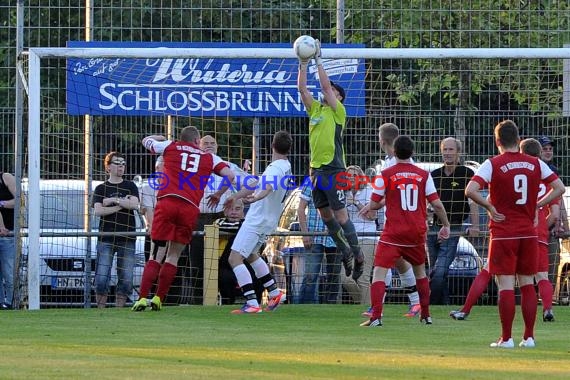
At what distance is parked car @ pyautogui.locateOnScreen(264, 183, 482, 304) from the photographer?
17.2 m

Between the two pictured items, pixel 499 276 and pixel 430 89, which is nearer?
pixel 499 276

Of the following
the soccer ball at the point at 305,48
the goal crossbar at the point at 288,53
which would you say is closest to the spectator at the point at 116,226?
the goal crossbar at the point at 288,53

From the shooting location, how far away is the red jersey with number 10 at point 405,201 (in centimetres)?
1276

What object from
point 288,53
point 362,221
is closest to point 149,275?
point 288,53

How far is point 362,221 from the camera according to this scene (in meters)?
17.0

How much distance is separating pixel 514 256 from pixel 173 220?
15.8 ft

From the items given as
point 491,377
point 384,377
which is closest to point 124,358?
point 384,377

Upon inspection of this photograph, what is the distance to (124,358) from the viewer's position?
9461 mm

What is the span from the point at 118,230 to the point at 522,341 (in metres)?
7.36

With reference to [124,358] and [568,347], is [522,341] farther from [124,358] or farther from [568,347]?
[124,358]

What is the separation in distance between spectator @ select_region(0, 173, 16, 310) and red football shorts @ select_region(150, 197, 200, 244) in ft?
9.00

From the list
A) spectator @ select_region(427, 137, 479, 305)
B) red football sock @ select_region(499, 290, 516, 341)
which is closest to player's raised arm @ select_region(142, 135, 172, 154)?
spectator @ select_region(427, 137, 479, 305)

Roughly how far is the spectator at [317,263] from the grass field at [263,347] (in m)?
2.02

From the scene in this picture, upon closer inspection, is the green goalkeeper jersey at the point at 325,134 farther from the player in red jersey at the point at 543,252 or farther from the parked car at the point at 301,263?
the parked car at the point at 301,263
